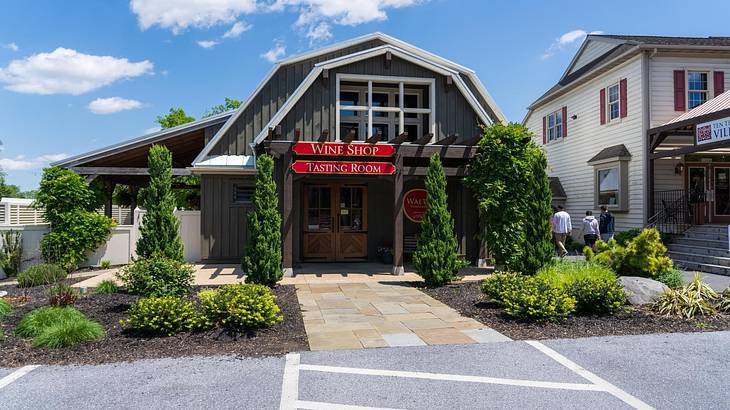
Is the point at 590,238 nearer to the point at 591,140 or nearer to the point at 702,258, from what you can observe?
the point at 702,258

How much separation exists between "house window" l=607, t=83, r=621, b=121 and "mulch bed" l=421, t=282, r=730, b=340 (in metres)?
11.7

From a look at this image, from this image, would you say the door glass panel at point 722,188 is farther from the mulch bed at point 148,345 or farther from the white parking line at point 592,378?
the mulch bed at point 148,345

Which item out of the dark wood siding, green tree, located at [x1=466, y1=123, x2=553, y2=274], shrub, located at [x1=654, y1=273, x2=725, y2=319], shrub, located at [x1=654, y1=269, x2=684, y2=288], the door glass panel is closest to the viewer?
shrub, located at [x1=654, y1=273, x2=725, y2=319]

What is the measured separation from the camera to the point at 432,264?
9422 mm

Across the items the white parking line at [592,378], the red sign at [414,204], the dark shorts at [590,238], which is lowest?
the white parking line at [592,378]

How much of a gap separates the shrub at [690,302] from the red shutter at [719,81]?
1108 cm

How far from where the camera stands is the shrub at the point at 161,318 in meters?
5.72

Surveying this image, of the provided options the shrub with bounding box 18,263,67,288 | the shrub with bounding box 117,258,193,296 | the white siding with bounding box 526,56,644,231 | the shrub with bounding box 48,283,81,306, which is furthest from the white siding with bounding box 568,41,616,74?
the shrub with bounding box 18,263,67,288

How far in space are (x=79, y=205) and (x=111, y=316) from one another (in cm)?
720

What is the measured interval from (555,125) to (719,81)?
22.3 feet

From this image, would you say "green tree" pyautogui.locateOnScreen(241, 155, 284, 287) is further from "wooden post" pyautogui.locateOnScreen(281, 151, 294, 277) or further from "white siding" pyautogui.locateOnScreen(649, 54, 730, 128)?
"white siding" pyautogui.locateOnScreen(649, 54, 730, 128)

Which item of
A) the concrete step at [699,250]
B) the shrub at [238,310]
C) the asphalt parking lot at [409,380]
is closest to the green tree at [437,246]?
the asphalt parking lot at [409,380]

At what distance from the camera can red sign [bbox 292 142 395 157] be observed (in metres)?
11.0

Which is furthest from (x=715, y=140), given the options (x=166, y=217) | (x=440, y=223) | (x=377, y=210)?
(x=166, y=217)
